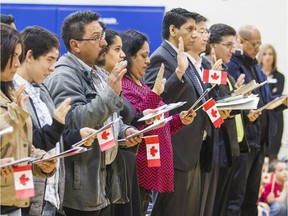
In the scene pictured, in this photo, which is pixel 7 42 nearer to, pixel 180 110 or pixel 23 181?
pixel 23 181

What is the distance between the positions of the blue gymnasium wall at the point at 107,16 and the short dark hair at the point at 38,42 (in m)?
5.17

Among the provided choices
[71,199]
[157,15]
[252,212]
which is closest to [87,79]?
[71,199]

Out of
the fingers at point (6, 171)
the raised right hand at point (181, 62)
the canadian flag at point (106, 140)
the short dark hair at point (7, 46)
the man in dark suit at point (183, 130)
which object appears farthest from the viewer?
the man in dark suit at point (183, 130)

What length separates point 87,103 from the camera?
4621mm

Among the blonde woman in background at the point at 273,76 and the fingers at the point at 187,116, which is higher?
the blonde woman in background at the point at 273,76

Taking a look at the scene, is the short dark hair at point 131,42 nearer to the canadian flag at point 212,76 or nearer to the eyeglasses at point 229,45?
the canadian flag at point 212,76

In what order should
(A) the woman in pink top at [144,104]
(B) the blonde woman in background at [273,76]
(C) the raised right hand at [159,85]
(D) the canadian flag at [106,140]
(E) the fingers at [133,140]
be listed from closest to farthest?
1. (D) the canadian flag at [106,140]
2. (E) the fingers at [133,140]
3. (C) the raised right hand at [159,85]
4. (A) the woman in pink top at [144,104]
5. (B) the blonde woman in background at [273,76]

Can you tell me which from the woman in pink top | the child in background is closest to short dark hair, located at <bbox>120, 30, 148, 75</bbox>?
the woman in pink top

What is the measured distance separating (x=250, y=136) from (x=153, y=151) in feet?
8.18

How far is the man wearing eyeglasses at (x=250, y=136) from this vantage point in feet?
24.2

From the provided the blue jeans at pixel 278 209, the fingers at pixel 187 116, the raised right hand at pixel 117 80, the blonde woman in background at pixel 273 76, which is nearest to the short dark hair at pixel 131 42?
the fingers at pixel 187 116

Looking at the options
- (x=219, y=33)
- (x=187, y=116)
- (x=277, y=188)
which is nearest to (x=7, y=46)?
(x=187, y=116)

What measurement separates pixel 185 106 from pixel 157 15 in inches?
158

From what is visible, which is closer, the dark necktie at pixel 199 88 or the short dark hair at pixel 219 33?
the dark necktie at pixel 199 88
